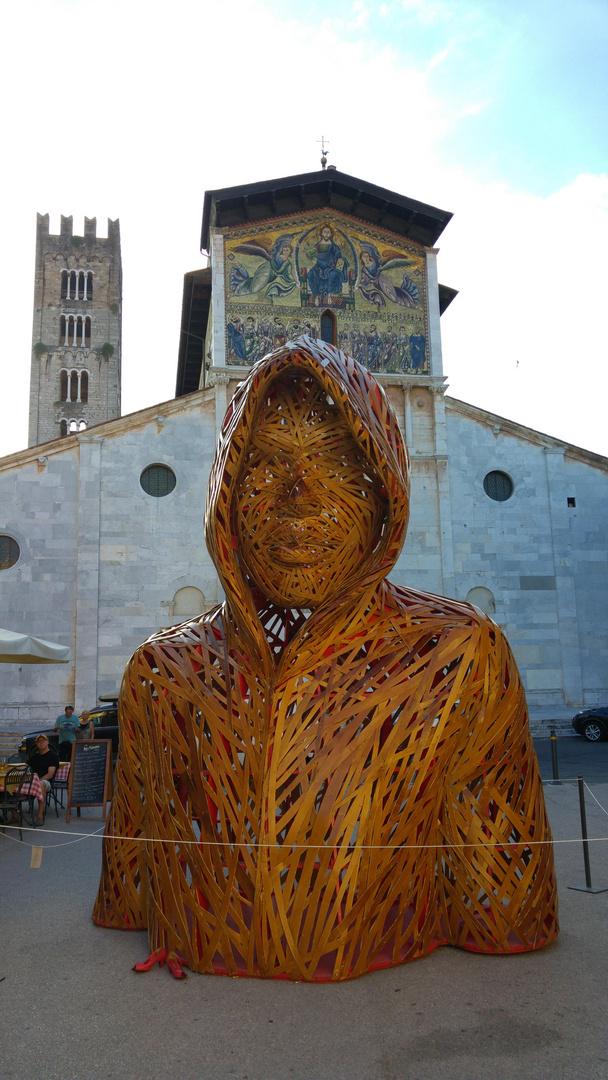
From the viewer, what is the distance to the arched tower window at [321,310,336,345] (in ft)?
72.7

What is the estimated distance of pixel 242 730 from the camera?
167 inches

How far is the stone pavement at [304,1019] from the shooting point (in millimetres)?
3258

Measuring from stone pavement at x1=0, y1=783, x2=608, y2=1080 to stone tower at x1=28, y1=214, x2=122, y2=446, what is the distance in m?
45.4

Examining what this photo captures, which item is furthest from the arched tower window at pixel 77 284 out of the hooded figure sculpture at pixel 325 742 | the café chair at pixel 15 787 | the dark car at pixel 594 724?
the hooded figure sculpture at pixel 325 742

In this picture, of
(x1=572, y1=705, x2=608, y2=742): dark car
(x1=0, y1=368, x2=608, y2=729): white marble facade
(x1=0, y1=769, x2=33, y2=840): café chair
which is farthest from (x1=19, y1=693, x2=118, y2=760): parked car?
(x1=572, y1=705, x2=608, y2=742): dark car

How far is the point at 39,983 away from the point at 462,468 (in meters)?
19.4

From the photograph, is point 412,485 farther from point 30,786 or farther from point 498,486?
point 30,786

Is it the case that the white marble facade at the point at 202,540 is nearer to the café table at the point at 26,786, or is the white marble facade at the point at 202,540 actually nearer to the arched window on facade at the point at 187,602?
the arched window on facade at the point at 187,602

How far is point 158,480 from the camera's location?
67.7 ft

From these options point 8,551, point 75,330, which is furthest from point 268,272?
point 75,330

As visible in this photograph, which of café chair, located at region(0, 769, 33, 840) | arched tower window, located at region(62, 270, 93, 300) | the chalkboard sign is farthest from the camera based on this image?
arched tower window, located at region(62, 270, 93, 300)

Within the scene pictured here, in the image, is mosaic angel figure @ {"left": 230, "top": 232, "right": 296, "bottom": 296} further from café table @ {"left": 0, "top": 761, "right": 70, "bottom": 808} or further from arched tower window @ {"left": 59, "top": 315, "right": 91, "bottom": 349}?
arched tower window @ {"left": 59, "top": 315, "right": 91, "bottom": 349}

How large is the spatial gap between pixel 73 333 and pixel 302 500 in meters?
49.0

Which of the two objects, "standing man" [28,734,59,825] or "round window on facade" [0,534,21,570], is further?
"round window on facade" [0,534,21,570]
